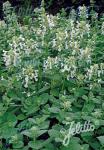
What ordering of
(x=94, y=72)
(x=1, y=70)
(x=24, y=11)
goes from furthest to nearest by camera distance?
1. (x=24, y=11)
2. (x=1, y=70)
3. (x=94, y=72)

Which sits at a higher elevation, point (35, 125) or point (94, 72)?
point (94, 72)

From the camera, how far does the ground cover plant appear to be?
2.10 m

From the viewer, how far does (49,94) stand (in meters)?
2.54

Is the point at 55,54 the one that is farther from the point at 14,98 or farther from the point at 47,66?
the point at 14,98

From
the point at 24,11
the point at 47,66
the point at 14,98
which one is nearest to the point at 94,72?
the point at 47,66

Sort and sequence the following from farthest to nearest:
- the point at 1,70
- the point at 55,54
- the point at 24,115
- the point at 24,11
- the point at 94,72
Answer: the point at 24,11
the point at 55,54
the point at 1,70
the point at 94,72
the point at 24,115

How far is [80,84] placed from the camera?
99.3 inches

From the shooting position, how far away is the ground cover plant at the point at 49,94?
2.10 meters

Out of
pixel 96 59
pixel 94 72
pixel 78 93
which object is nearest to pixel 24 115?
pixel 78 93

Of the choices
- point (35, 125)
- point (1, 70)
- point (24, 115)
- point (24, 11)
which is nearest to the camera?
point (35, 125)

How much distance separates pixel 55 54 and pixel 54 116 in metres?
0.85

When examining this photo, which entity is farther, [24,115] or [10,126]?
[24,115]

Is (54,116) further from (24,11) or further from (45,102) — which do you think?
(24,11)

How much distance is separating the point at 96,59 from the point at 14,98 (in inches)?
28.9
